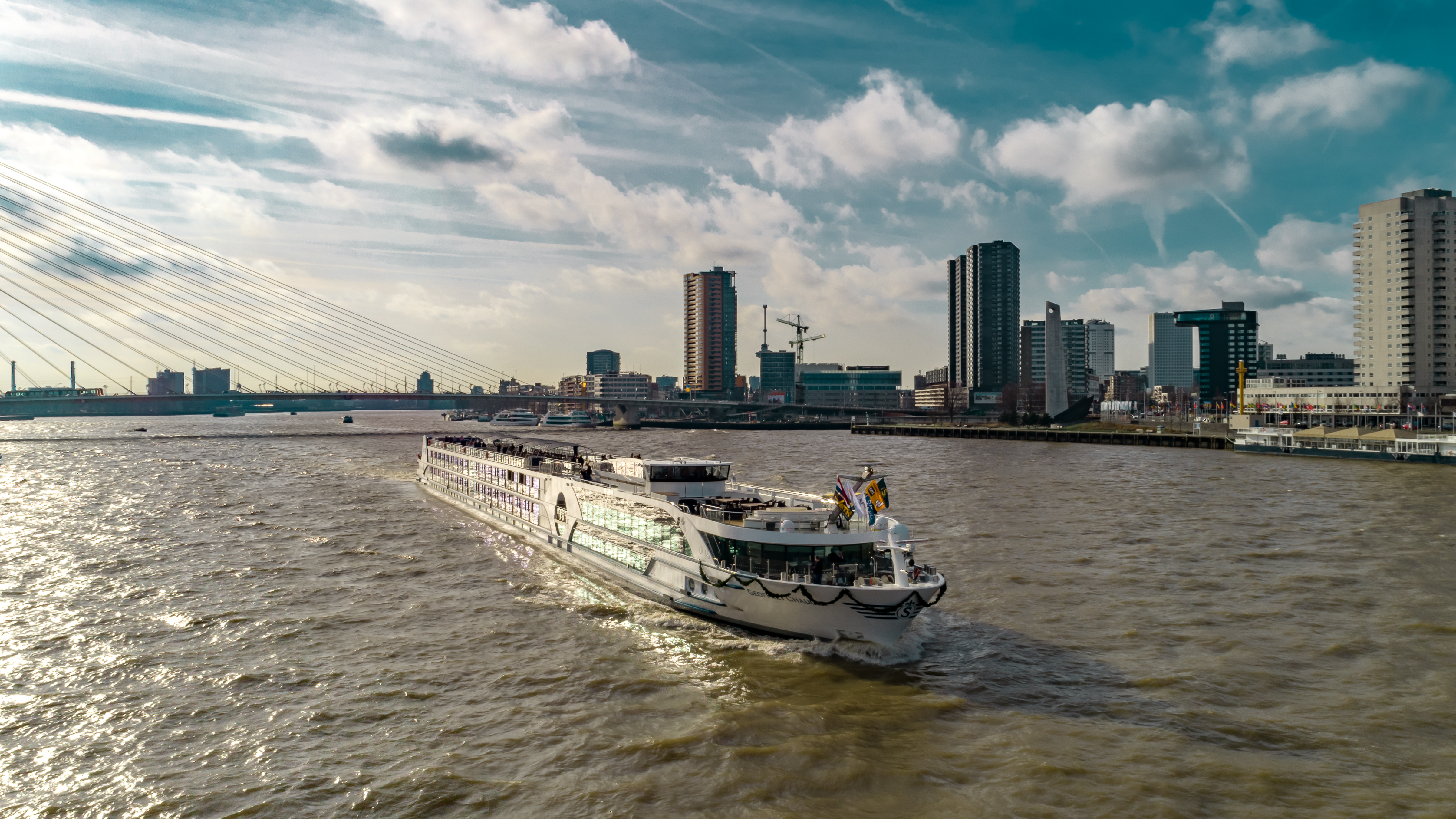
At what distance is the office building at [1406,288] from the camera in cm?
14588

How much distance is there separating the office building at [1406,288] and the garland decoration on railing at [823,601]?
599 feet

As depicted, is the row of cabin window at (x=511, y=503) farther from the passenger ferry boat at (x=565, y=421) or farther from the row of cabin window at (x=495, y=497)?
the passenger ferry boat at (x=565, y=421)

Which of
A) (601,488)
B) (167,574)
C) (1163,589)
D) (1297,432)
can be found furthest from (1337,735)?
(1297,432)

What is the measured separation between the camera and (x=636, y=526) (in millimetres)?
25203

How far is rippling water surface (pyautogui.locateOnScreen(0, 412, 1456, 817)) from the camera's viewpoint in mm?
12758

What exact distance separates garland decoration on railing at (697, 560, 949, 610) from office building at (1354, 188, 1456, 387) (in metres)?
182

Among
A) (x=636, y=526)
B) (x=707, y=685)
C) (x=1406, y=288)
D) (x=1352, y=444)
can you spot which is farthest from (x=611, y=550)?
(x=1406, y=288)

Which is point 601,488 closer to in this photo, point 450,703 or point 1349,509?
point 450,703

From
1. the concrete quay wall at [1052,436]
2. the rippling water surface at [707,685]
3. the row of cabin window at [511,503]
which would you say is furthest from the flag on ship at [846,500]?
the concrete quay wall at [1052,436]

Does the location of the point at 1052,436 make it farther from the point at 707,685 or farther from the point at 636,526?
the point at 707,685

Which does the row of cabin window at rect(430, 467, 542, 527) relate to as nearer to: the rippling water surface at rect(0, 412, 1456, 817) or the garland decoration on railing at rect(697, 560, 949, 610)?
the rippling water surface at rect(0, 412, 1456, 817)

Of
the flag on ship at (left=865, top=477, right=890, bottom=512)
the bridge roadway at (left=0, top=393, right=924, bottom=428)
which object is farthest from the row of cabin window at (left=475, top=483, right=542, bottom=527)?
the bridge roadway at (left=0, top=393, right=924, bottom=428)

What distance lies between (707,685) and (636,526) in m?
8.80

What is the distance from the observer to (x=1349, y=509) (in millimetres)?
41594
